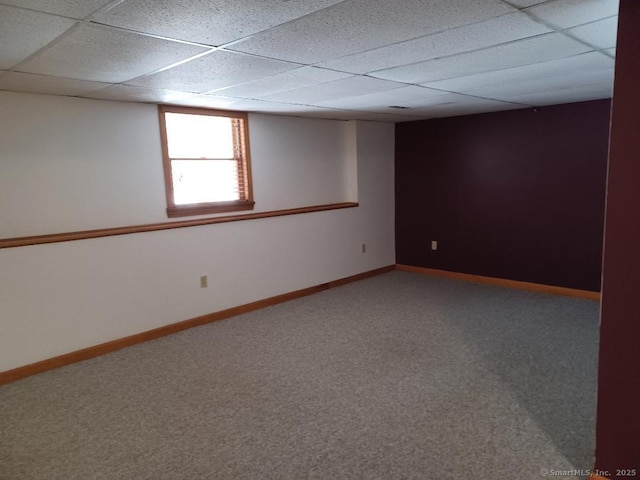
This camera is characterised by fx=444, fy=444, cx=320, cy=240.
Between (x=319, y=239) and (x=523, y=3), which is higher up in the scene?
(x=523, y=3)

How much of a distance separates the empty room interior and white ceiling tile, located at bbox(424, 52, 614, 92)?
36mm

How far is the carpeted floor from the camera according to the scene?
219 centimetres

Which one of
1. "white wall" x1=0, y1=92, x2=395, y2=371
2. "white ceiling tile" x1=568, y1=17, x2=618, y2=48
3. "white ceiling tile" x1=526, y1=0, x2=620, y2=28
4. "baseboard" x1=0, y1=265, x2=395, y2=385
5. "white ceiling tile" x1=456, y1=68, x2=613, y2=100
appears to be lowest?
"baseboard" x1=0, y1=265, x2=395, y2=385

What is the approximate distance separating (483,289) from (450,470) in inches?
133

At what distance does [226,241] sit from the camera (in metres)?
4.46

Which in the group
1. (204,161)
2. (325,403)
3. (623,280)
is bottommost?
(325,403)

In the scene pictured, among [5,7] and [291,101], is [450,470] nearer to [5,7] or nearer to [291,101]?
[5,7]

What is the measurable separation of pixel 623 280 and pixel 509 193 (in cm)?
354

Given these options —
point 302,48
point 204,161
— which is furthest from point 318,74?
point 204,161

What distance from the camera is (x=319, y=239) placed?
5332 mm

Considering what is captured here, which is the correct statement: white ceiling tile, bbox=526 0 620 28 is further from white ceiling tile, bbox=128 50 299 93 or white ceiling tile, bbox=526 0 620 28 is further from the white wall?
the white wall

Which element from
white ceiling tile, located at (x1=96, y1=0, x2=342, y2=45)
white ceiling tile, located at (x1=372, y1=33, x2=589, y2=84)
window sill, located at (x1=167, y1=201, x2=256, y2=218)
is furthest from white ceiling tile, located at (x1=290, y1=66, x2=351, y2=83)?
window sill, located at (x1=167, y1=201, x2=256, y2=218)

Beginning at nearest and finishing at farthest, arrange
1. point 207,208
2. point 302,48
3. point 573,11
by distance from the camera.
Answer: point 573,11
point 302,48
point 207,208

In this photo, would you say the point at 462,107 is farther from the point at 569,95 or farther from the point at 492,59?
the point at 492,59
